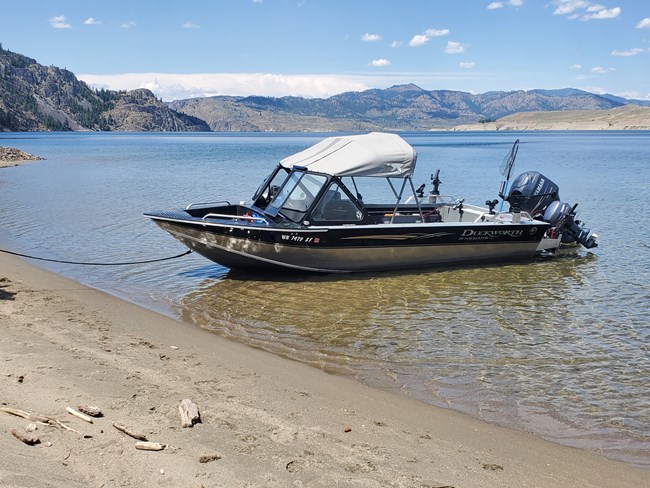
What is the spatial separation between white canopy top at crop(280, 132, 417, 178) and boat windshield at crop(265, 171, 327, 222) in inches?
10.0

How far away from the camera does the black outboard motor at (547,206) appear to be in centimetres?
1705

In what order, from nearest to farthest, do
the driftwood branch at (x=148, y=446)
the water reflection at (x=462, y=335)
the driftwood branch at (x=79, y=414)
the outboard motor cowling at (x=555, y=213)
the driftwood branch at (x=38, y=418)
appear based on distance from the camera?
the driftwood branch at (x=148, y=446) < the driftwood branch at (x=38, y=418) < the driftwood branch at (x=79, y=414) < the water reflection at (x=462, y=335) < the outboard motor cowling at (x=555, y=213)

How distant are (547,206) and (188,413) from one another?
45.7ft

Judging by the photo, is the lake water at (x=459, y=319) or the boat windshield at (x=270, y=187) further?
the boat windshield at (x=270, y=187)

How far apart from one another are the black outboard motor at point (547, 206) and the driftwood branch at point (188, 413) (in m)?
13.1

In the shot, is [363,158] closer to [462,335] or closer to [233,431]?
[462,335]

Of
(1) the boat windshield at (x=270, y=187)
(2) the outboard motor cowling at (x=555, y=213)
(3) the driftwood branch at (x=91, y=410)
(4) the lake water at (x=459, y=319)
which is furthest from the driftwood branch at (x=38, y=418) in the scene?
(2) the outboard motor cowling at (x=555, y=213)

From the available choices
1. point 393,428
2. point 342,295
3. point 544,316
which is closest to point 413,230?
point 342,295

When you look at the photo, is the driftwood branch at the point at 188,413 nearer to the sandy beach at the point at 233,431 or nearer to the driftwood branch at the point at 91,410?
the sandy beach at the point at 233,431

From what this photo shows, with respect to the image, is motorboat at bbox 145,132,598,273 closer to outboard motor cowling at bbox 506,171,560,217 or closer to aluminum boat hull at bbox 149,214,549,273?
aluminum boat hull at bbox 149,214,549,273

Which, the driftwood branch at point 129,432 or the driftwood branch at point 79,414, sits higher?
the driftwood branch at point 79,414

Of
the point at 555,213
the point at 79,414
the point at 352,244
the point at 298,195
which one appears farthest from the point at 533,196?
the point at 79,414

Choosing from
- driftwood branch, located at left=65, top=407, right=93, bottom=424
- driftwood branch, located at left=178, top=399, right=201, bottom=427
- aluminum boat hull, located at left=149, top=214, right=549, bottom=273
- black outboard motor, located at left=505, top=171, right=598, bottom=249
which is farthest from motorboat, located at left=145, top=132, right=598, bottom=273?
driftwood branch, located at left=65, top=407, right=93, bottom=424

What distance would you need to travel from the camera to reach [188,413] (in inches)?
240
